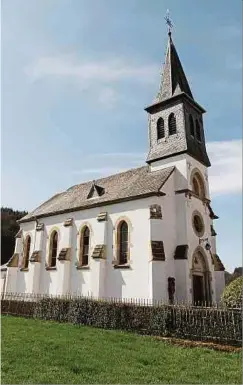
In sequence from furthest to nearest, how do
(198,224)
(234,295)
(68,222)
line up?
(68,222)
(198,224)
(234,295)

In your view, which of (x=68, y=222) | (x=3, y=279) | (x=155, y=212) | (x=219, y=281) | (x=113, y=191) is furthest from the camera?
(x=3, y=279)

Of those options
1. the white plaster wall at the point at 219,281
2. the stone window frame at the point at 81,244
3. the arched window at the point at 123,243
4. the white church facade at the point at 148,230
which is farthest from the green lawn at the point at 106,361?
the white plaster wall at the point at 219,281

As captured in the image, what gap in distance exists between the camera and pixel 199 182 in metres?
24.7

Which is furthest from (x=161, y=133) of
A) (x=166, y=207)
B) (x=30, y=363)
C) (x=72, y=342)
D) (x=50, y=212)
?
(x=30, y=363)

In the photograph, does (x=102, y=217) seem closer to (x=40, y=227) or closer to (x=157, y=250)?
→ (x=157, y=250)

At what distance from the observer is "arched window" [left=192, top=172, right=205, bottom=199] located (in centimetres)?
2410

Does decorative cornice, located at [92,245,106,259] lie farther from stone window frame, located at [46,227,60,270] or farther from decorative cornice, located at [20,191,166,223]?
stone window frame, located at [46,227,60,270]

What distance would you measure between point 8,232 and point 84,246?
97.5 feet

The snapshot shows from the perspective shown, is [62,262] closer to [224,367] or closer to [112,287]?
[112,287]

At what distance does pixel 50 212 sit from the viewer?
27812 mm

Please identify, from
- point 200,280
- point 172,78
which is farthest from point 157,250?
point 172,78

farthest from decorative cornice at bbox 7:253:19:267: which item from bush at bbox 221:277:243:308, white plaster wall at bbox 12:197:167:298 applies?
bush at bbox 221:277:243:308

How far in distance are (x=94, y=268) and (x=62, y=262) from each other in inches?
148

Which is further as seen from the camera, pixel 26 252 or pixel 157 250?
pixel 26 252
